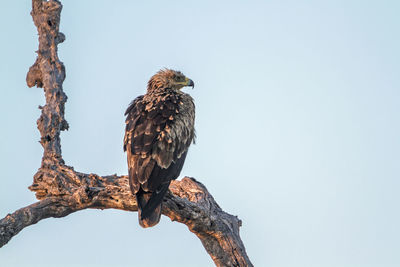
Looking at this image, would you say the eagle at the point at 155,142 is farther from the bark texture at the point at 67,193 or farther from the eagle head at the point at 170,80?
the eagle head at the point at 170,80

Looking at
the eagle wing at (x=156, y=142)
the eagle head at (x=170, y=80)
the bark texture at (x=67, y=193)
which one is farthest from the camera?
the eagle head at (x=170, y=80)

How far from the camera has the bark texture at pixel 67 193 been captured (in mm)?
8133

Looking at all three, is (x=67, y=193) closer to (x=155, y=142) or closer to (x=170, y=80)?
(x=155, y=142)

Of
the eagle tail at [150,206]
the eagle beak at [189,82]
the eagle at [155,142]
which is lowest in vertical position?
the eagle tail at [150,206]

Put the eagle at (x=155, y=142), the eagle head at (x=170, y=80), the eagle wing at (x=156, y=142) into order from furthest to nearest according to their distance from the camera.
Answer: the eagle head at (x=170, y=80) → the eagle wing at (x=156, y=142) → the eagle at (x=155, y=142)

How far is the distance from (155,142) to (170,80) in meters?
2.68

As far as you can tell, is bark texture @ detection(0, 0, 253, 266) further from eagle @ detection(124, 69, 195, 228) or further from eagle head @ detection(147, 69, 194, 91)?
eagle head @ detection(147, 69, 194, 91)

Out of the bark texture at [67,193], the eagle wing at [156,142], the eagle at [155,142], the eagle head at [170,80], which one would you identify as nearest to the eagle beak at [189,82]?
the eagle head at [170,80]

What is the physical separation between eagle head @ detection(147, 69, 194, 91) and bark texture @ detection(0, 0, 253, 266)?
204 centimetres

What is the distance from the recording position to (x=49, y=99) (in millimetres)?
9547

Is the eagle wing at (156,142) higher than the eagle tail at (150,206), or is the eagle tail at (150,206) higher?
the eagle wing at (156,142)

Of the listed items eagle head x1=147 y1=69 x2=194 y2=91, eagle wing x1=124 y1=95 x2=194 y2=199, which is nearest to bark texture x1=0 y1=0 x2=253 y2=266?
eagle wing x1=124 y1=95 x2=194 y2=199

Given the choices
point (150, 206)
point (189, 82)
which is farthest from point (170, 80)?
point (150, 206)

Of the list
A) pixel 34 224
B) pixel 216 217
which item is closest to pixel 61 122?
pixel 34 224
